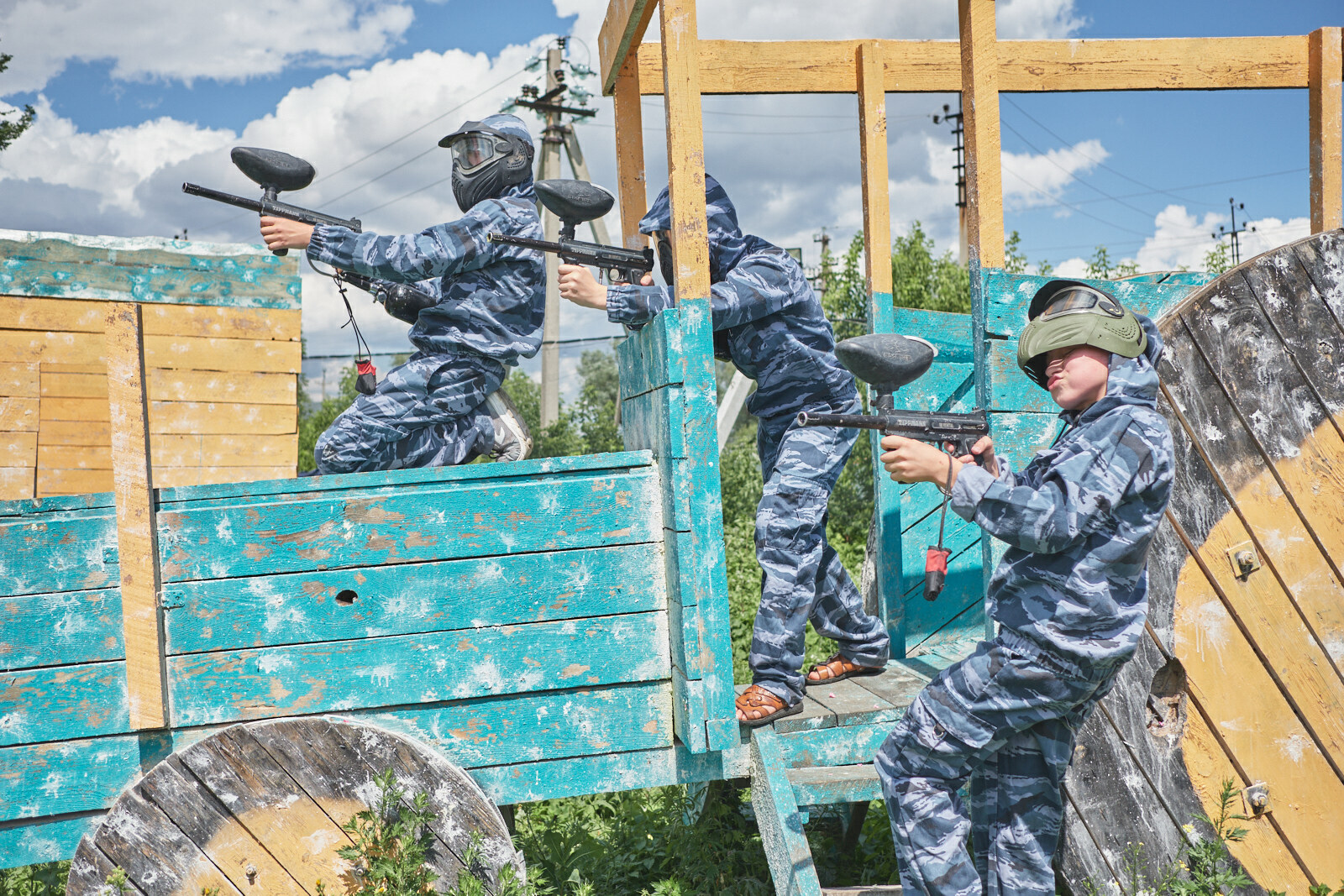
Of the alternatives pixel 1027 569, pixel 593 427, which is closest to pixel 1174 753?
pixel 1027 569

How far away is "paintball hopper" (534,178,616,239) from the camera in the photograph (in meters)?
3.01

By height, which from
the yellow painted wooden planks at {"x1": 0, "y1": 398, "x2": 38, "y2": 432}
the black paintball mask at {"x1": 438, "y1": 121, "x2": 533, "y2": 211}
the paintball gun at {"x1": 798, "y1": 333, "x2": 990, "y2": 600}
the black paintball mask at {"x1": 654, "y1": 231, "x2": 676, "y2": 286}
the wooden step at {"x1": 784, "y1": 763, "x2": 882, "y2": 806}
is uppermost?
the black paintball mask at {"x1": 438, "y1": 121, "x2": 533, "y2": 211}

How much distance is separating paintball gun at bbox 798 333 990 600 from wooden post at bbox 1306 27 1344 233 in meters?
2.11

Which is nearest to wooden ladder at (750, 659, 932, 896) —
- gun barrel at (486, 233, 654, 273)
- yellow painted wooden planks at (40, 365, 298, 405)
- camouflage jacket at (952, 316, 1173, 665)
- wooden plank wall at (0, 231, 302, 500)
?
camouflage jacket at (952, 316, 1173, 665)

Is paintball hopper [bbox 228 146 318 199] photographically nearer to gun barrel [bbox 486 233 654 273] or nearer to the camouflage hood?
gun barrel [bbox 486 233 654 273]

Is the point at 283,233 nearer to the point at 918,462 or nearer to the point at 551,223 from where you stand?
the point at 918,462

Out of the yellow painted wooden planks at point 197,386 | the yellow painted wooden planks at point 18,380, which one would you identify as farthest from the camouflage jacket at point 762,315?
A: the yellow painted wooden planks at point 18,380

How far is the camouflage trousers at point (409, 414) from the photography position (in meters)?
3.51

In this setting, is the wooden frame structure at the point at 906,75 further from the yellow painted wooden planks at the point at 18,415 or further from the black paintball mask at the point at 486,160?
the yellow painted wooden planks at the point at 18,415

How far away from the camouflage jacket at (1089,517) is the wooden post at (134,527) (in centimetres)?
206

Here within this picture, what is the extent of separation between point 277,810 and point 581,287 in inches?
69.0

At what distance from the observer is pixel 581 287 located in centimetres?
302

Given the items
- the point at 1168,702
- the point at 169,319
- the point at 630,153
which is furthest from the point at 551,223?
the point at 1168,702

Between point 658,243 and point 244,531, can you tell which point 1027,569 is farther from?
point 244,531
